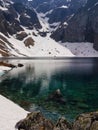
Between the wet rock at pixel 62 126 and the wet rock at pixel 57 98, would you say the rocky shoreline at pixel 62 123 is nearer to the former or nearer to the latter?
the wet rock at pixel 62 126

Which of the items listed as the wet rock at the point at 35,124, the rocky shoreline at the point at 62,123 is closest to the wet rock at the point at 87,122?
the rocky shoreline at the point at 62,123

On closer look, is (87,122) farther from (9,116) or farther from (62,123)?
(9,116)

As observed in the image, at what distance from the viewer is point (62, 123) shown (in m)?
29.2

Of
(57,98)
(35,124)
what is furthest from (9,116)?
(57,98)

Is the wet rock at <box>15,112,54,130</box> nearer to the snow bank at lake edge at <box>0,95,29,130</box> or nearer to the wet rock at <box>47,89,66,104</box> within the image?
the snow bank at lake edge at <box>0,95,29,130</box>

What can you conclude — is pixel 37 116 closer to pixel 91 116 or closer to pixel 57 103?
pixel 91 116

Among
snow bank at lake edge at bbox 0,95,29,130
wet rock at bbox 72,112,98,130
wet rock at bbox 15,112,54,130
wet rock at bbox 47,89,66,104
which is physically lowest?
wet rock at bbox 47,89,66,104

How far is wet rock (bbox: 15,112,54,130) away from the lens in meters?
29.8

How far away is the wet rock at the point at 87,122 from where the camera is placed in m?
25.5

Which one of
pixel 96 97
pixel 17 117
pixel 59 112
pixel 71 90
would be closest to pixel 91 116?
pixel 17 117

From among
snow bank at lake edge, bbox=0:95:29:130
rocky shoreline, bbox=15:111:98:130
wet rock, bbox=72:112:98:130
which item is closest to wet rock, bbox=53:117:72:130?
rocky shoreline, bbox=15:111:98:130

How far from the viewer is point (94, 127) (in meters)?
25.2

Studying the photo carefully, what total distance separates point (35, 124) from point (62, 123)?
282cm

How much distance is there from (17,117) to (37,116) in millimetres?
6068
